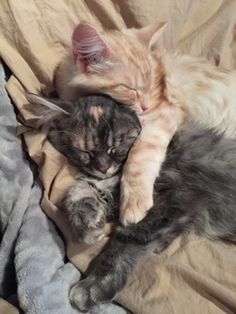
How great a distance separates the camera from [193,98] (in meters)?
1.57

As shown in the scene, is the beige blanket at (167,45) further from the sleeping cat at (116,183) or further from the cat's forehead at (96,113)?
the cat's forehead at (96,113)

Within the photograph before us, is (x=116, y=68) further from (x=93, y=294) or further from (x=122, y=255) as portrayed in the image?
(x=93, y=294)

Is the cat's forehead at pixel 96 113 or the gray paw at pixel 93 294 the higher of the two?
the cat's forehead at pixel 96 113

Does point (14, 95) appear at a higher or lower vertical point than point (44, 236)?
higher

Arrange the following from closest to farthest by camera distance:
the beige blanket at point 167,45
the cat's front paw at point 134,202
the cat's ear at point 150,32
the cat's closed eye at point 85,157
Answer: the beige blanket at point 167,45 → the cat's front paw at point 134,202 → the cat's closed eye at point 85,157 → the cat's ear at point 150,32

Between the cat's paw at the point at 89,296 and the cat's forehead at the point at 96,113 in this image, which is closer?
the cat's paw at the point at 89,296

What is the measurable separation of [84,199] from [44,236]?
0.52ft

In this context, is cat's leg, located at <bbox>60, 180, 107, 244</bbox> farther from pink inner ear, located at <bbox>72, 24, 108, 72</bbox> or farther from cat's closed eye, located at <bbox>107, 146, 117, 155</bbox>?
pink inner ear, located at <bbox>72, 24, 108, 72</bbox>

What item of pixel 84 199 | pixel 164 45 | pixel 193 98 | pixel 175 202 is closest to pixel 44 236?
pixel 84 199

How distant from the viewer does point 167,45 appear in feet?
5.73

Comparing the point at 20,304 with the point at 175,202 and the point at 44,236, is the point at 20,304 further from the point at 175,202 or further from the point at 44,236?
the point at 175,202

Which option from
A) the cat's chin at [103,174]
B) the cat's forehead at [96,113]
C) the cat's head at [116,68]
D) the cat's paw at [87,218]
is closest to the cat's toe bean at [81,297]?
the cat's paw at [87,218]

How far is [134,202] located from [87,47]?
48 cm

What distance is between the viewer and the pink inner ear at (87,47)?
1301 mm
